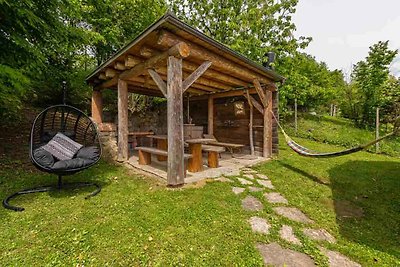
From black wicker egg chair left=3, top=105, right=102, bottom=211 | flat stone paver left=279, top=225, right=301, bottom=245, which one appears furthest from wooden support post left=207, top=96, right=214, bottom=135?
flat stone paver left=279, top=225, right=301, bottom=245

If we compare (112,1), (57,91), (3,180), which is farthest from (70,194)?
(112,1)

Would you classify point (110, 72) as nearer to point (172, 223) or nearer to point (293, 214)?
point (172, 223)

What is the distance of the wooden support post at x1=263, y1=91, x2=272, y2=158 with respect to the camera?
209 inches

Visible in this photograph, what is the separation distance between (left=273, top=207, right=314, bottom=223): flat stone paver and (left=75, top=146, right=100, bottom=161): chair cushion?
2.60 m

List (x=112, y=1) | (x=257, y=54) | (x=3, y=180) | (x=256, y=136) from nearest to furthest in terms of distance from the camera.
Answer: (x=3, y=180) → (x=256, y=136) → (x=112, y=1) → (x=257, y=54)

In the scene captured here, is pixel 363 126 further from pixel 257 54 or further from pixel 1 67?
pixel 1 67

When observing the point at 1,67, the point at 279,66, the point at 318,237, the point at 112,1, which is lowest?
the point at 318,237

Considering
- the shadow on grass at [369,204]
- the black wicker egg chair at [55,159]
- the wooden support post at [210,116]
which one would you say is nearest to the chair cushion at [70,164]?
the black wicker egg chair at [55,159]

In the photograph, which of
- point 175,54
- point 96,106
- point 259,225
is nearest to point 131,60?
point 175,54

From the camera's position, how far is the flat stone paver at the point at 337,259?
Answer: 1.63m

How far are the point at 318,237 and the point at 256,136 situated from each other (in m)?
3.95

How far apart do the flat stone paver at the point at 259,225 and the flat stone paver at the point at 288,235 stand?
0.14 m

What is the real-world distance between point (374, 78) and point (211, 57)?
29.3 ft

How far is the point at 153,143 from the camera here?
706 cm
